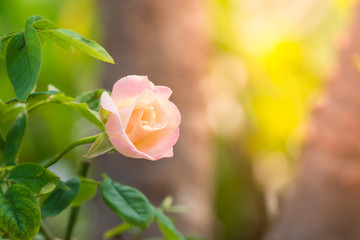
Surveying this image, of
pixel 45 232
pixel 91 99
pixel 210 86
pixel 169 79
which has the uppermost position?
pixel 91 99

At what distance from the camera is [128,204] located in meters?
0.39

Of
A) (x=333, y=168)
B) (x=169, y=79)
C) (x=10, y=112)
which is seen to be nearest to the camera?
(x=10, y=112)

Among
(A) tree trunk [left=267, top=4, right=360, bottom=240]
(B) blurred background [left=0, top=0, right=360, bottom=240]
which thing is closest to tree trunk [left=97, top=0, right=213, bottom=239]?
(B) blurred background [left=0, top=0, right=360, bottom=240]

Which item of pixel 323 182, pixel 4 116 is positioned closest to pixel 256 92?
pixel 323 182

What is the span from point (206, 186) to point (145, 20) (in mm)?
465

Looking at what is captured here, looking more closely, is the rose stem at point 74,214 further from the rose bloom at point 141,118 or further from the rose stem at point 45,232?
the rose bloom at point 141,118

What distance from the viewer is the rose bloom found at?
1.03ft

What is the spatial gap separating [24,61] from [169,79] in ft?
3.07

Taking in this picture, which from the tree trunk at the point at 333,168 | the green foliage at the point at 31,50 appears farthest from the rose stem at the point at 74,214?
the tree trunk at the point at 333,168

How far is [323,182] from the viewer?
0.98 metres

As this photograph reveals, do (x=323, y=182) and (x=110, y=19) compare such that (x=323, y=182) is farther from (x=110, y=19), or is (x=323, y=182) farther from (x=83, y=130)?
(x=83, y=130)

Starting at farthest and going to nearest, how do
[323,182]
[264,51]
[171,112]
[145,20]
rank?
1. [264,51]
2. [145,20]
3. [323,182]
4. [171,112]

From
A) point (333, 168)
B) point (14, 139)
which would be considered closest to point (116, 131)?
point (14, 139)

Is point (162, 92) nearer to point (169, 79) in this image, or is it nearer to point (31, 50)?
point (31, 50)
